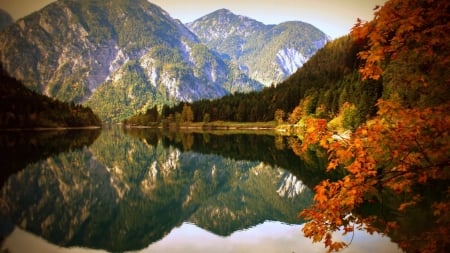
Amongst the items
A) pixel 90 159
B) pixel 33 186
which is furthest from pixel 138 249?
pixel 90 159

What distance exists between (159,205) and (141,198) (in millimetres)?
3314

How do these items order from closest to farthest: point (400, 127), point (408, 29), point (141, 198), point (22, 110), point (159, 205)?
point (408, 29), point (400, 127), point (159, 205), point (141, 198), point (22, 110)

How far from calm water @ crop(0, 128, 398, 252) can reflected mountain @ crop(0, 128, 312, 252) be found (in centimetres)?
9

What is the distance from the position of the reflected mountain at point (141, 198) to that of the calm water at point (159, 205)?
0.09 meters

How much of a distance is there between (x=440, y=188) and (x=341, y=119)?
239ft

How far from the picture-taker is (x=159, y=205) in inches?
1506

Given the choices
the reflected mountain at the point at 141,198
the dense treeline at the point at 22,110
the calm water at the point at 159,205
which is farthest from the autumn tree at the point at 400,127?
the dense treeline at the point at 22,110

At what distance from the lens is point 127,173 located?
59938 mm

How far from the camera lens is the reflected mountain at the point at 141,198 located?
1129 inches

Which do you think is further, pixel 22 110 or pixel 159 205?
pixel 22 110

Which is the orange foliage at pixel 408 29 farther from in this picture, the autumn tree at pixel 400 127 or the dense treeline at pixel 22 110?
the dense treeline at pixel 22 110

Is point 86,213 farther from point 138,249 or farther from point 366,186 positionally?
point 366,186

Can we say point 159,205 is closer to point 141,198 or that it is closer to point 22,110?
point 141,198

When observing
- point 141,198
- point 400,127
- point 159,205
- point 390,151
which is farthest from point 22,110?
point 400,127
